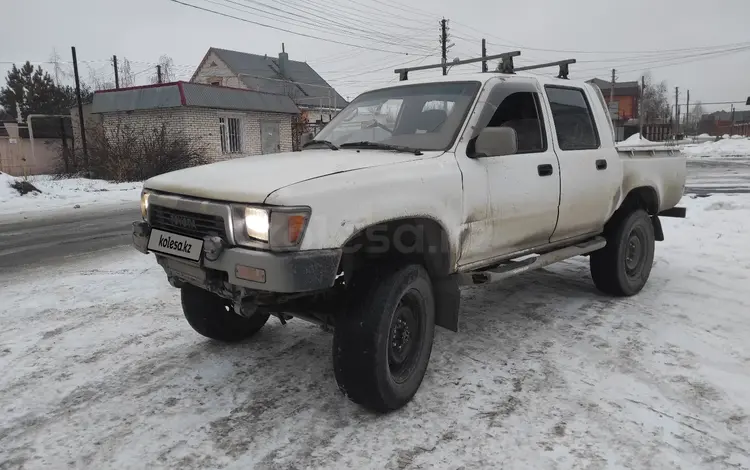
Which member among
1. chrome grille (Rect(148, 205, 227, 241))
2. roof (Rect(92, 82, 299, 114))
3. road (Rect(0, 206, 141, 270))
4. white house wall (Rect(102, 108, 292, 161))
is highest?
roof (Rect(92, 82, 299, 114))

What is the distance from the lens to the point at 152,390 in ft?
11.3

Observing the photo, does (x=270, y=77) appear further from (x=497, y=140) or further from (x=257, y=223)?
(x=257, y=223)

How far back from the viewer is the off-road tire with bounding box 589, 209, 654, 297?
5117mm

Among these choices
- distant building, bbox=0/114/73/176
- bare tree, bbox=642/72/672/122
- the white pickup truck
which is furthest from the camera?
bare tree, bbox=642/72/672/122

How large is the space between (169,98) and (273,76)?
2137cm

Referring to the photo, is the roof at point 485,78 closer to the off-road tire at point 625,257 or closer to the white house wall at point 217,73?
the off-road tire at point 625,257

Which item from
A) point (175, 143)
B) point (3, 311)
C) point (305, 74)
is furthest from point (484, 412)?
point (305, 74)

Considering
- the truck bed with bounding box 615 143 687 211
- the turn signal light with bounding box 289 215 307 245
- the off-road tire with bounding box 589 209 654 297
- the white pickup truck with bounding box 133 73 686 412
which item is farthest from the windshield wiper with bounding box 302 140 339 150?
the off-road tire with bounding box 589 209 654 297

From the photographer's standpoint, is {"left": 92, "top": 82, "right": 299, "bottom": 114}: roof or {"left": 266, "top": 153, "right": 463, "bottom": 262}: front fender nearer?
{"left": 266, "top": 153, "right": 463, "bottom": 262}: front fender

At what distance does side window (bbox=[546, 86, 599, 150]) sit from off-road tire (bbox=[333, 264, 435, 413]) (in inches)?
77.9

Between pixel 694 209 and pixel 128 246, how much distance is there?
9.43 m

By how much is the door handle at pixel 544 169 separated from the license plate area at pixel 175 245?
2455 mm

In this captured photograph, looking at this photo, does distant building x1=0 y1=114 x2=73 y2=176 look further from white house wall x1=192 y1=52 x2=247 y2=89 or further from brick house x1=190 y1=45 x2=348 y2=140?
white house wall x1=192 y1=52 x2=247 y2=89

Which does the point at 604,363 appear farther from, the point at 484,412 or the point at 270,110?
the point at 270,110
